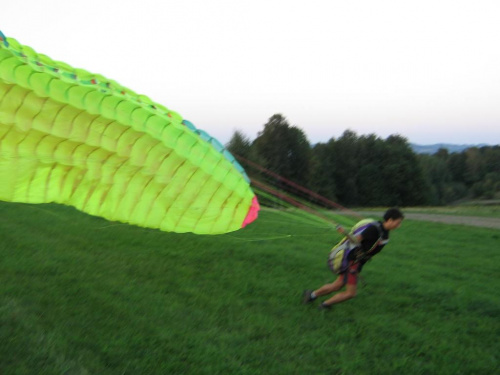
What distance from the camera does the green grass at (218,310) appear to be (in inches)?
135

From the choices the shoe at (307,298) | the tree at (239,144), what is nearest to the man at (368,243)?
the shoe at (307,298)

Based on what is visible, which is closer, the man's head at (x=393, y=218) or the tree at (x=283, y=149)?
the man's head at (x=393, y=218)

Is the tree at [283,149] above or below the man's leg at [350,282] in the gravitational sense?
above

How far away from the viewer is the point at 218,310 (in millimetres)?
4418

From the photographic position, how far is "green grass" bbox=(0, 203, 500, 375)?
342cm

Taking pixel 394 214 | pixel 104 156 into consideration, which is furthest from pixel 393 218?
pixel 104 156

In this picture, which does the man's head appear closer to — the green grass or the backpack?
the backpack

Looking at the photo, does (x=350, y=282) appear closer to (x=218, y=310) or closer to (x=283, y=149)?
(x=218, y=310)

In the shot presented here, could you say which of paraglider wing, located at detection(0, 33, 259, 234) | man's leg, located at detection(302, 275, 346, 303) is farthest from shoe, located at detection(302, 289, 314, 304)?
paraglider wing, located at detection(0, 33, 259, 234)

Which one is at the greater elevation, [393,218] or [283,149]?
[283,149]

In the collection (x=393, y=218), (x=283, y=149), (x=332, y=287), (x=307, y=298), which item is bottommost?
(x=307, y=298)

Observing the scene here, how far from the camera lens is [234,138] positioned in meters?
18.3

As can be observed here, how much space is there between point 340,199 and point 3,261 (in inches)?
1855

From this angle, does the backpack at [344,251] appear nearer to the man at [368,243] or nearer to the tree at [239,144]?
the man at [368,243]
